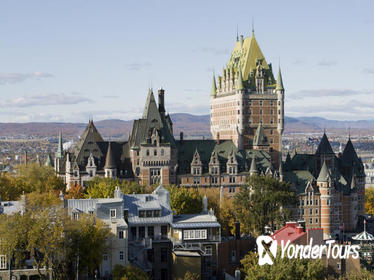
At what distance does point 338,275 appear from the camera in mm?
87188

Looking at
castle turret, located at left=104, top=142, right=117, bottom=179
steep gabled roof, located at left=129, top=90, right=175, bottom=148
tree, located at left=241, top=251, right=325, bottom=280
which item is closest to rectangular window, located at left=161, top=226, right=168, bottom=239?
tree, located at left=241, top=251, right=325, bottom=280

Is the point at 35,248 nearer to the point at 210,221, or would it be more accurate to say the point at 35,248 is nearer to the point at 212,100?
the point at 210,221

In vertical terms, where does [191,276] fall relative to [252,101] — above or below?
below

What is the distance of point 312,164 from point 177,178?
97.7 feet

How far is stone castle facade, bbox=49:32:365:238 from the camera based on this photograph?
14888 cm

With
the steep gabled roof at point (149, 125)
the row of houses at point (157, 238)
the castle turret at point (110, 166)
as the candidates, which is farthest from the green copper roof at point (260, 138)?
the row of houses at point (157, 238)

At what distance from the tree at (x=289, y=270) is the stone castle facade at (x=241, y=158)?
65.3 metres

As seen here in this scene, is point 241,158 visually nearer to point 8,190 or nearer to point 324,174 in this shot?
point 324,174

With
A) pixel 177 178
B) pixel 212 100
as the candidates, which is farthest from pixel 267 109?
pixel 177 178

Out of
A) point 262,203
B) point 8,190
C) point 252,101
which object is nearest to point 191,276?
point 262,203

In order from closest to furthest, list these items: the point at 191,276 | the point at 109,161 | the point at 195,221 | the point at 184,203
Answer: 1. the point at 191,276
2. the point at 195,221
3. the point at 184,203
4. the point at 109,161

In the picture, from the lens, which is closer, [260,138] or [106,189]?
[106,189]

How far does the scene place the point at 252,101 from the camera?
17388cm

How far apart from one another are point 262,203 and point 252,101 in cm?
4807
